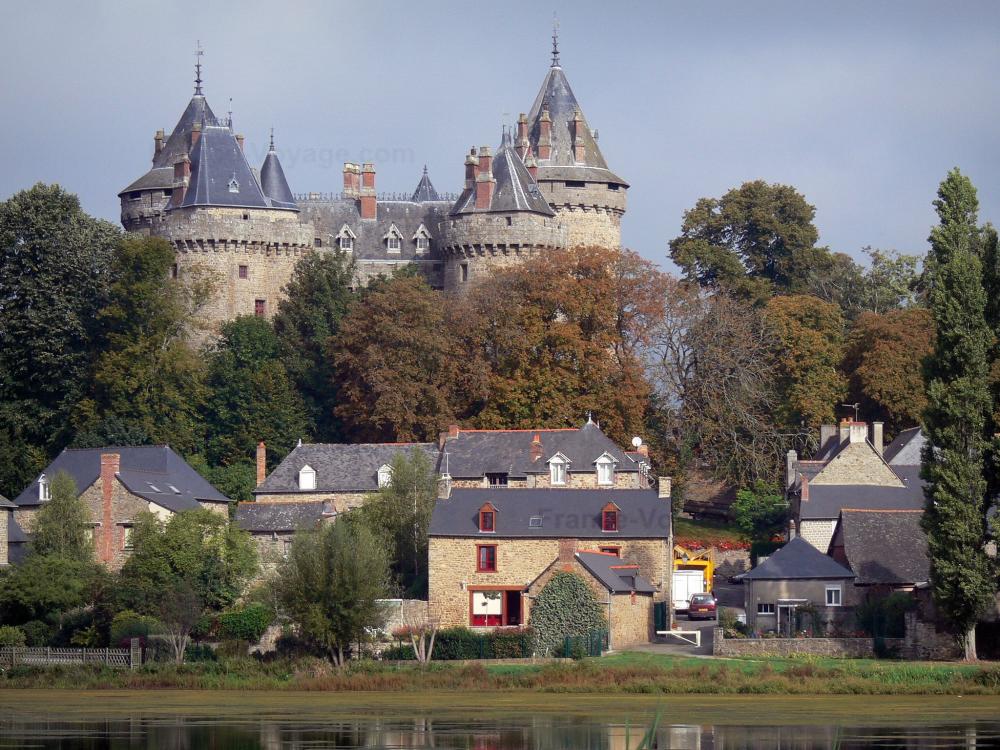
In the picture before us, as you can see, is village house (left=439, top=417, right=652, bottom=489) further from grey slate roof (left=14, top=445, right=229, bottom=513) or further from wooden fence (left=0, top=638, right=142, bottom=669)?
→ wooden fence (left=0, top=638, right=142, bottom=669)

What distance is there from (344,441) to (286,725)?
1345 inches

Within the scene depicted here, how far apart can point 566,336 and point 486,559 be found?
57.4 ft

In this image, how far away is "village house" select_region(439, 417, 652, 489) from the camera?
63.2m

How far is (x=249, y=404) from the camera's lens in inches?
2940

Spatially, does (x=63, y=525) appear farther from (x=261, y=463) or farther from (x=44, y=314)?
(x=44, y=314)

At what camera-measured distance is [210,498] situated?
66188mm

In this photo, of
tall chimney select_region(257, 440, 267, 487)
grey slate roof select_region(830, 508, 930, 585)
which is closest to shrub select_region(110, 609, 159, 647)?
tall chimney select_region(257, 440, 267, 487)

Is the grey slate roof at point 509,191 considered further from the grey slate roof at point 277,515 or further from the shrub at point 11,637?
the shrub at point 11,637

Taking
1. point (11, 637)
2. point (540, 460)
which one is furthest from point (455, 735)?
point (540, 460)

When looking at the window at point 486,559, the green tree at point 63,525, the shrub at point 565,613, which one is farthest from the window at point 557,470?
the green tree at point 63,525

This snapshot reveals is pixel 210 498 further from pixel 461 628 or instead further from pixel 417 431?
pixel 461 628

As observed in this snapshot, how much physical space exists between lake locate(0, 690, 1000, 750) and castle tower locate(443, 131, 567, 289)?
36812 mm

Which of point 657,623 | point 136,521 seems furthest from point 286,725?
point 136,521

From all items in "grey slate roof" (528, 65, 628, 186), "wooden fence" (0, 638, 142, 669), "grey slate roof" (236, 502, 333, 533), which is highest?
"grey slate roof" (528, 65, 628, 186)
